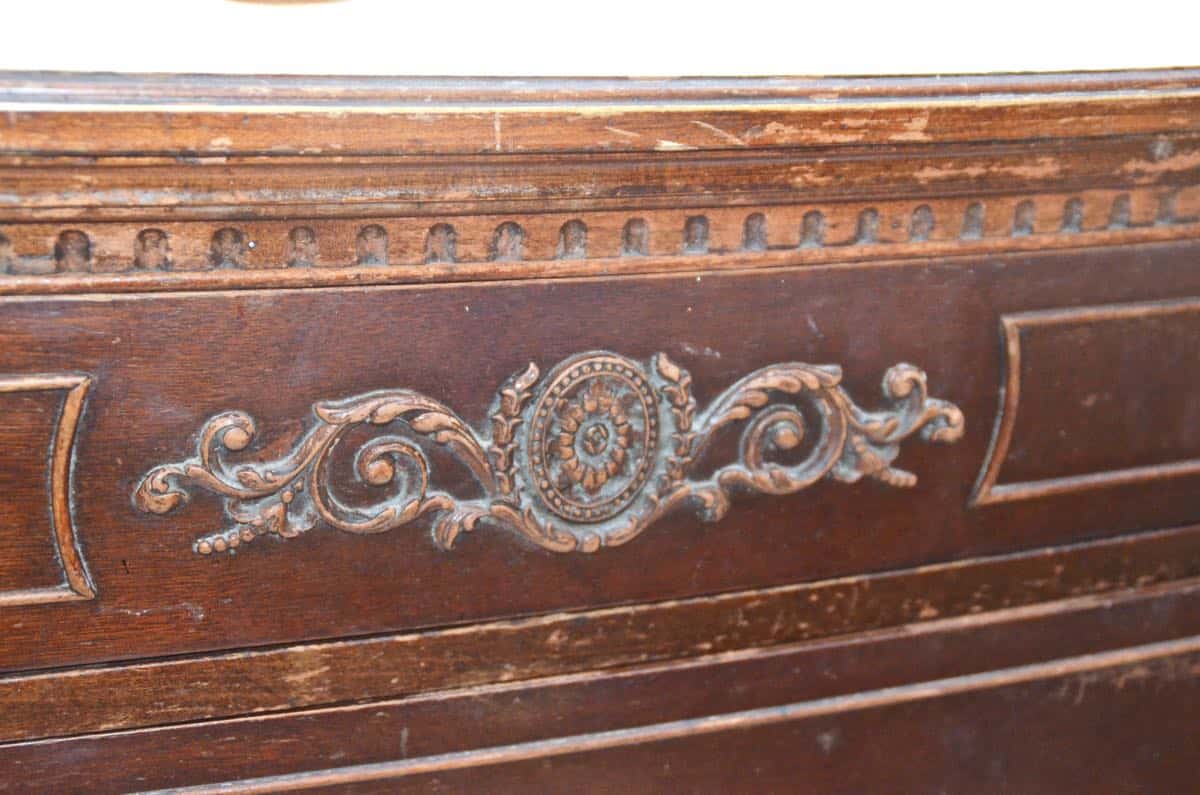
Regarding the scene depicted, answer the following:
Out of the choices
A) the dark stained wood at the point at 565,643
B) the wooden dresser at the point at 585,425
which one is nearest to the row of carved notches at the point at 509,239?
the wooden dresser at the point at 585,425

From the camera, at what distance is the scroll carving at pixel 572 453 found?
0.54 metres

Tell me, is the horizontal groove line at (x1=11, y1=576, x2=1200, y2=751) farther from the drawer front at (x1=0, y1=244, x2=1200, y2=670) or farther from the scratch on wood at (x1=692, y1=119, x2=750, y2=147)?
the scratch on wood at (x1=692, y1=119, x2=750, y2=147)

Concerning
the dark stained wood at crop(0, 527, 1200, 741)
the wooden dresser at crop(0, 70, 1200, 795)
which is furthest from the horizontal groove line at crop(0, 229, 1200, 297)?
the dark stained wood at crop(0, 527, 1200, 741)

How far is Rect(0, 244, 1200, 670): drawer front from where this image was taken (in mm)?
519

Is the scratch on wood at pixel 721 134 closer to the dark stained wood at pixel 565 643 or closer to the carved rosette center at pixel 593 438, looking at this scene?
the carved rosette center at pixel 593 438

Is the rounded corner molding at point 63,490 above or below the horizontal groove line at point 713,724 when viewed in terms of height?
above

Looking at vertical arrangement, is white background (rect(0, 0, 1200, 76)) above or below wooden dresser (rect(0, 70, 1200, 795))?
above

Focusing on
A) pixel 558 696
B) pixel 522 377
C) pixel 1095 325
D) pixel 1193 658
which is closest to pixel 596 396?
pixel 522 377

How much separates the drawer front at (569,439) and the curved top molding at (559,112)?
0.21 ft

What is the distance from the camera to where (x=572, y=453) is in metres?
0.58

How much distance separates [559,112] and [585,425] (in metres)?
0.14

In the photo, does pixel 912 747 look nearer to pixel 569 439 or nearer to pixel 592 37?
pixel 569 439

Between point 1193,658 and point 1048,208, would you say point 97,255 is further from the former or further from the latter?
point 1193,658

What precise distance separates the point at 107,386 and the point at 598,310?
195 millimetres
